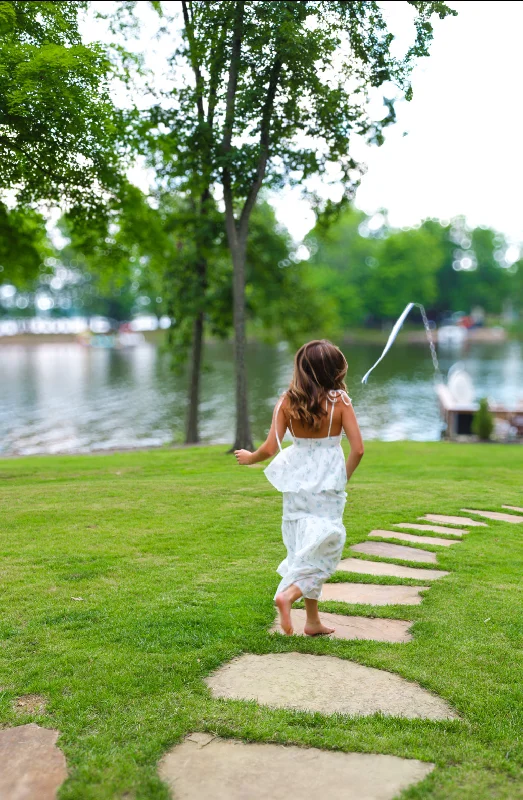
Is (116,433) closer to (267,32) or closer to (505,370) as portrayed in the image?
(267,32)

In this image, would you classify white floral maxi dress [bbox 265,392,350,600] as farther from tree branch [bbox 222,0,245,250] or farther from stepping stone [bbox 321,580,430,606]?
tree branch [bbox 222,0,245,250]

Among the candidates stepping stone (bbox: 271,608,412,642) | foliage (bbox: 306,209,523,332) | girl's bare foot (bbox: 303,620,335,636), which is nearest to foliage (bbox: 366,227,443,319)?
foliage (bbox: 306,209,523,332)

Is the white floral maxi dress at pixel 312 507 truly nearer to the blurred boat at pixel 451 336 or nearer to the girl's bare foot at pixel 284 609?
the girl's bare foot at pixel 284 609

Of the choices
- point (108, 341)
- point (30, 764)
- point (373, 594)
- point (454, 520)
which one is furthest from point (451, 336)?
point (30, 764)

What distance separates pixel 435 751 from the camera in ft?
11.4

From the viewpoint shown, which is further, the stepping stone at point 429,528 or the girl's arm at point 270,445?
the stepping stone at point 429,528

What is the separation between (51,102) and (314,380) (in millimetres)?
6685

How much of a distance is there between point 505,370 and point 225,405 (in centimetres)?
2914

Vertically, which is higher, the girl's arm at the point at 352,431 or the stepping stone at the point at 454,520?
the girl's arm at the point at 352,431

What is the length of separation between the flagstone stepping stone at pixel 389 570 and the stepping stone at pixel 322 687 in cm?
180

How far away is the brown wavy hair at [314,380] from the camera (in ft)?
15.7

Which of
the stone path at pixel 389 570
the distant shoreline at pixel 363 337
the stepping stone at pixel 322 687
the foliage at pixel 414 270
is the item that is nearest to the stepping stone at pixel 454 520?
the stone path at pixel 389 570

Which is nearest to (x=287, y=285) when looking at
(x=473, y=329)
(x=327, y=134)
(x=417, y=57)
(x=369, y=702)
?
(x=327, y=134)

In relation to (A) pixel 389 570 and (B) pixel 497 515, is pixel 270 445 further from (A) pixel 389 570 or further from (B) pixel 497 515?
(B) pixel 497 515
